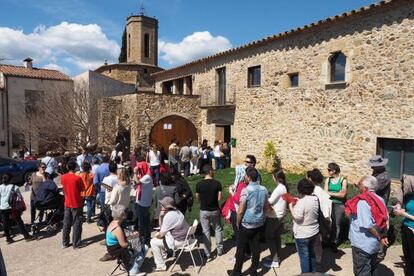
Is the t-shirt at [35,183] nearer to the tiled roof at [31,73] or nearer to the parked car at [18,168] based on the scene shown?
the parked car at [18,168]

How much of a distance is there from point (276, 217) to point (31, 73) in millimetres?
25408

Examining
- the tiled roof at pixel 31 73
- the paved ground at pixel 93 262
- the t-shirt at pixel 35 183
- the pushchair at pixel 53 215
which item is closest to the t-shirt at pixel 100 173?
the pushchair at pixel 53 215

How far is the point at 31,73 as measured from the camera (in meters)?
24.8

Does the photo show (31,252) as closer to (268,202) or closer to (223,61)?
(268,202)

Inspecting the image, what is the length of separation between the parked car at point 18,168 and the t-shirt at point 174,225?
34.7ft

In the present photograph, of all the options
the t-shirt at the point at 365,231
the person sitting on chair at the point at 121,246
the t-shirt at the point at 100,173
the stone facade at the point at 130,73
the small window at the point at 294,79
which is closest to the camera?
the t-shirt at the point at 365,231

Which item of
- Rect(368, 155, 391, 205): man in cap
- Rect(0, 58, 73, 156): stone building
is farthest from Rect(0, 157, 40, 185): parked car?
Rect(368, 155, 391, 205): man in cap

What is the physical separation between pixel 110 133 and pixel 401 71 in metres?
14.3

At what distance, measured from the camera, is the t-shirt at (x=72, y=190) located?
6277 millimetres

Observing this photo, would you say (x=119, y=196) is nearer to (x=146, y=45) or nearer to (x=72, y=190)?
(x=72, y=190)

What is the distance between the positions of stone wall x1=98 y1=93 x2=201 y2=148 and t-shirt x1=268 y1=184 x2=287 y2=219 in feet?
41.5

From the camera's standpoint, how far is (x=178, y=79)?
2097cm

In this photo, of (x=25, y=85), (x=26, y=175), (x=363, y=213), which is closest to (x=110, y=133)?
(x=26, y=175)

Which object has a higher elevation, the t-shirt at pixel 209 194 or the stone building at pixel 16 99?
A: the stone building at pixel 16 99
